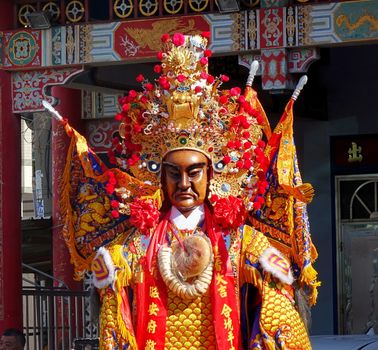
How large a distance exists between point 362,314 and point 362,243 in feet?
2.05

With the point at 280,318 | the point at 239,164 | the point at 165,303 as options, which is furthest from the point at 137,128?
the point at 280,318

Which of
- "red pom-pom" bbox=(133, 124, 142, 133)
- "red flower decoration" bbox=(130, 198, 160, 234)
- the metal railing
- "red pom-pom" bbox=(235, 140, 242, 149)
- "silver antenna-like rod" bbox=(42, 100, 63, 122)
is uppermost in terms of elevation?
"silver antenna-like rod" bbox=(42, 100, 63, 122)

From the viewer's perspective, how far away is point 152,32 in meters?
11.4

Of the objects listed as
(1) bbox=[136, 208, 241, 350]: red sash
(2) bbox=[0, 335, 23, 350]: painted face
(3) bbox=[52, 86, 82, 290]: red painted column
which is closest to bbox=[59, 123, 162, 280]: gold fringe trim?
(1) bbox=[136, 208, 241, 350]: red sash

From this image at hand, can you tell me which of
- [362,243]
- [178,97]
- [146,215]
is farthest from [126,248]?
[362,243]

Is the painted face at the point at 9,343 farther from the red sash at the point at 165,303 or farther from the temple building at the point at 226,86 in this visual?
the red sash at the point at 165,303

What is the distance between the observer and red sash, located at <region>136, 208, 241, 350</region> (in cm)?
747

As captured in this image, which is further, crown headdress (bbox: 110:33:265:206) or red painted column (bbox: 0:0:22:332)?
red painted column (bbox: 0:0:22:332)

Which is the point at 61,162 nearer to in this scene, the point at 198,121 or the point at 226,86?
the point at 226,86

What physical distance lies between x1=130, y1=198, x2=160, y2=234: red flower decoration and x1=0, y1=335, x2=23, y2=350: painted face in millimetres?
3046

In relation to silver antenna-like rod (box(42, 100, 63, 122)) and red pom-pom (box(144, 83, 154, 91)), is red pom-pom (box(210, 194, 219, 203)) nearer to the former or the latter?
red pom-pom (box(144, 83, 154, 91))

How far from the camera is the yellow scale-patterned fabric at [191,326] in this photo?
296 inches

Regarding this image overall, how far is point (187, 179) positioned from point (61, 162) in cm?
688

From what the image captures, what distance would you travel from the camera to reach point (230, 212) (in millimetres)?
7582
